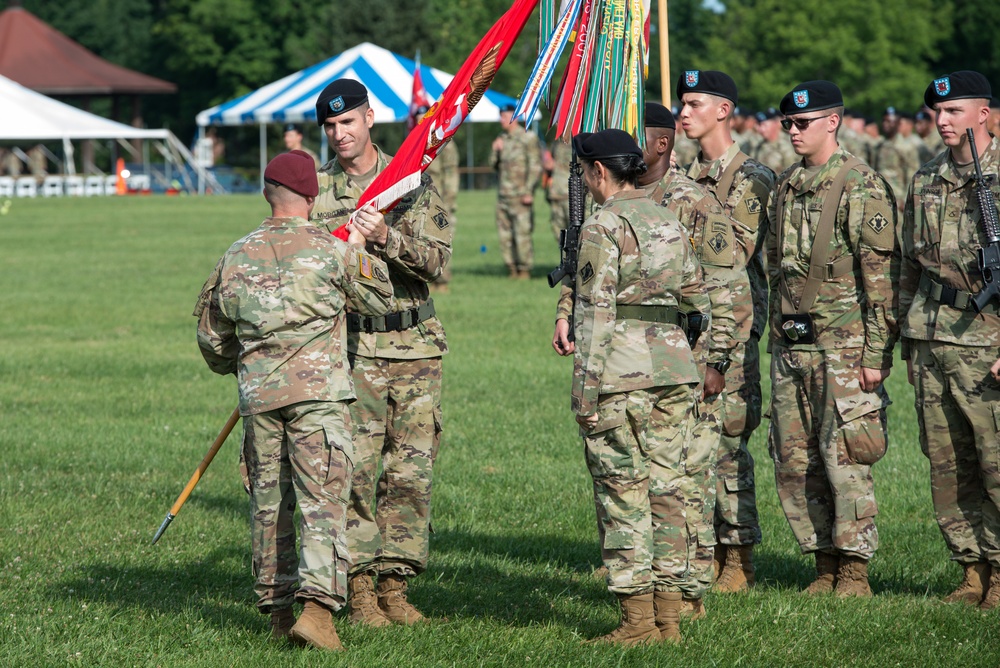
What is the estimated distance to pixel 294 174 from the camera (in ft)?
19.9

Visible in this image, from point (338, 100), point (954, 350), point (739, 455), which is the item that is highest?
point (338, 100)

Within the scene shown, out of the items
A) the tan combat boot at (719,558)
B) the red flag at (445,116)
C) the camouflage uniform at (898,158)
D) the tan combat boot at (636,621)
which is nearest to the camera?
the tan combat boot at (636,621)

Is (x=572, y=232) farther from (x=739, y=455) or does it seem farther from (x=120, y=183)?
(x=120, y=183)

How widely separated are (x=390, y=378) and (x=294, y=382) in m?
0.92

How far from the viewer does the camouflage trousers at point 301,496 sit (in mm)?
5957

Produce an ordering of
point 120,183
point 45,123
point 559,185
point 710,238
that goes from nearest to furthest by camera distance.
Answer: point 710,238
point 559,185
point 45,123
point 120,183

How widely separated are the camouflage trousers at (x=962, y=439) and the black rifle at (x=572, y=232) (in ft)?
6.29

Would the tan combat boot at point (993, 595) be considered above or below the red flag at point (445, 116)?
below

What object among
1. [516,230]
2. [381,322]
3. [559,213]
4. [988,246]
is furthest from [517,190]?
[988,246]

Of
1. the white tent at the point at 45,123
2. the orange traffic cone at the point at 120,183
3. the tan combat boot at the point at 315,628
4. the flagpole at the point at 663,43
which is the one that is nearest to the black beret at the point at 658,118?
the flagpole at the point at 663,43

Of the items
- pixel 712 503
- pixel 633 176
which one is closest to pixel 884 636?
pixel 712 503

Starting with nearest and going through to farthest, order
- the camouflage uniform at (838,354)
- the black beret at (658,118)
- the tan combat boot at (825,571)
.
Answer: the black beret at (658,118) < the camouflage uniform at (838,354) < the tan combat boot at (825,571)

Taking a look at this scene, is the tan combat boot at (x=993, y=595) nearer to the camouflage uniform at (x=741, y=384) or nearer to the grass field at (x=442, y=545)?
the grass field at (x=442, y=545)

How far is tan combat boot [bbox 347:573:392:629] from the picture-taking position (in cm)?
677
